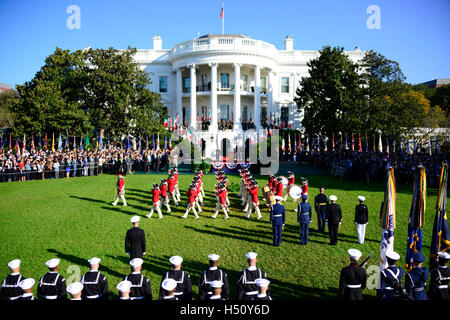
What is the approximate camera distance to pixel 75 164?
920 inches

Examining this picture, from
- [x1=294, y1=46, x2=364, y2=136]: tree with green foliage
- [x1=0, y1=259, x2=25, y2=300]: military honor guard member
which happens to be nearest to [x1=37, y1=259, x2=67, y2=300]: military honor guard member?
[x1=0, y1=259, x2=25, y2=300]: military honor guard member

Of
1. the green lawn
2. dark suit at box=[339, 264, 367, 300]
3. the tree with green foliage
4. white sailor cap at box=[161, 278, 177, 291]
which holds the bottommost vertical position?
the green lawn

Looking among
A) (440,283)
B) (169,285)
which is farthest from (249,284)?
(440,283)

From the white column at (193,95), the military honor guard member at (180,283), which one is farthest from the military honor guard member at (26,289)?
the white column at (193,95)

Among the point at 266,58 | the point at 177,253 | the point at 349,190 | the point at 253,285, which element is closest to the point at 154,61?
the point at 266,58

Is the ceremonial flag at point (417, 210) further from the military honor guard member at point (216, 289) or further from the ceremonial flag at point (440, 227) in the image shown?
the military honor guard member at point (216, 289)

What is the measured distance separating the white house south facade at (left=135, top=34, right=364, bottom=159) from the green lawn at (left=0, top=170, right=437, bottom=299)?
18230 millimetres

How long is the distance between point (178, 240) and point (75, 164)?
16.4 meters

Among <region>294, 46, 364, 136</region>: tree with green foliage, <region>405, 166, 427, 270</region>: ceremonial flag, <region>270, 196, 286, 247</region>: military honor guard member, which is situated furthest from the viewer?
<region>294, 46, 364, 136</region>: tree with green foliage

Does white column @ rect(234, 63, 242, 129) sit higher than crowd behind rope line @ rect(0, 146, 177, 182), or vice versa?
white column @ rect(234, 63, 242, 129)

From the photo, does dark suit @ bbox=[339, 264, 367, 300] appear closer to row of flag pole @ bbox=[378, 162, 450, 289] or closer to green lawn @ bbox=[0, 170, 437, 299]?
green lawn @ bbox=[0, 170, 437, 299]

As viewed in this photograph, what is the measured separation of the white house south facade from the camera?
35062 millimetres
